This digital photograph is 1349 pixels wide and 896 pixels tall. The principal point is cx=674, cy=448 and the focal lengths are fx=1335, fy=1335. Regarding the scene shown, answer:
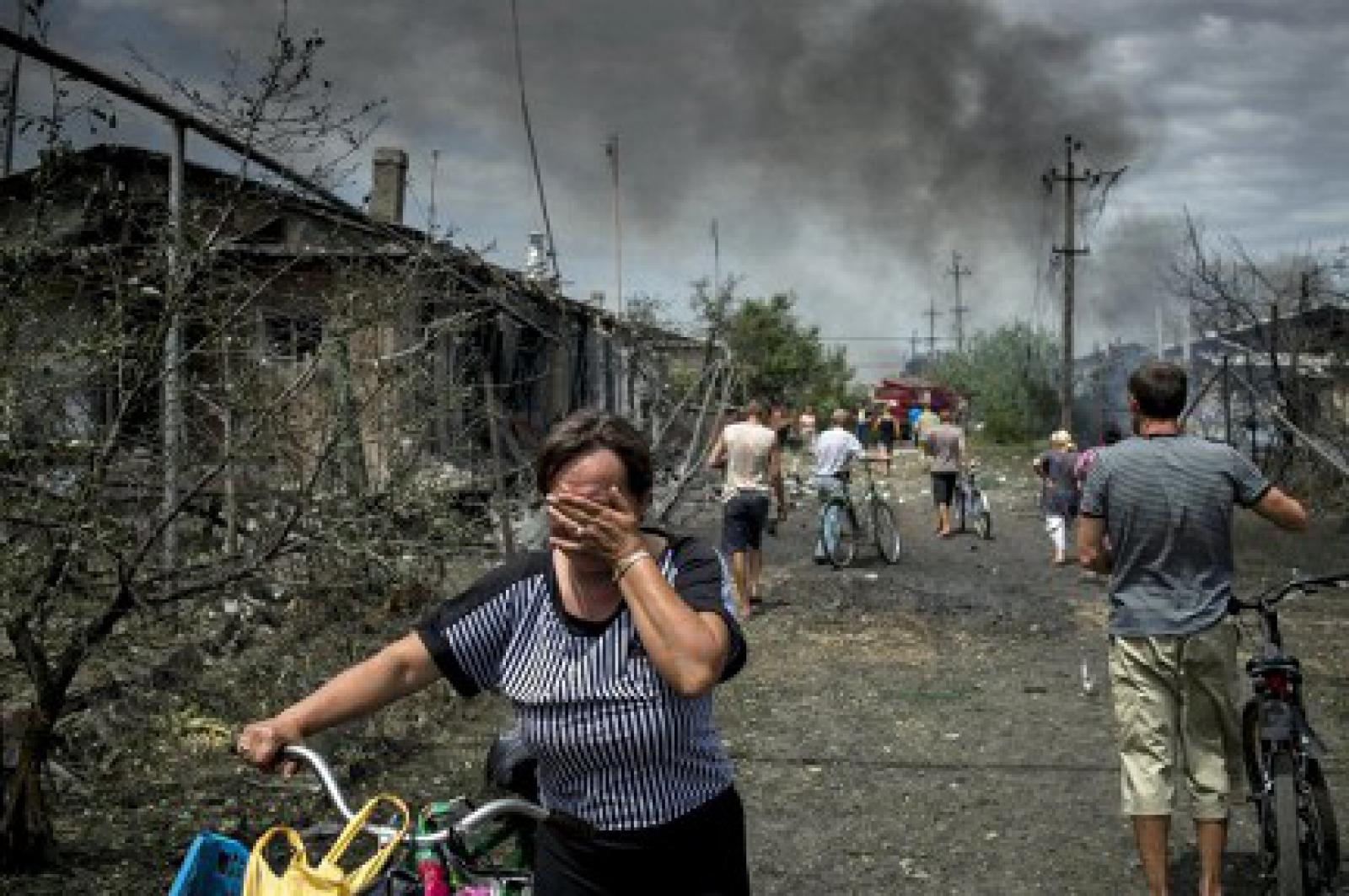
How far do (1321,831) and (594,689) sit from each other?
9.69ft

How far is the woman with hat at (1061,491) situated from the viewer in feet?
46.1

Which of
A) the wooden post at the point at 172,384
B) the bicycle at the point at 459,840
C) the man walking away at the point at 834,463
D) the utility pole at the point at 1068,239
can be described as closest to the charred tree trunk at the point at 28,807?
the wooden post at the point at 172,384

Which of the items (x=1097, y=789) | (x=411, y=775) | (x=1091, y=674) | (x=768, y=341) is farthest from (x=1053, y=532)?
(x=768, y=341)

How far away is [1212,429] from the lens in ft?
75.4

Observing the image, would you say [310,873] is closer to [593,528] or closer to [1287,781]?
[593,528]

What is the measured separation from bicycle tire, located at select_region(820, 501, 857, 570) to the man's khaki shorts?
31.1 feet

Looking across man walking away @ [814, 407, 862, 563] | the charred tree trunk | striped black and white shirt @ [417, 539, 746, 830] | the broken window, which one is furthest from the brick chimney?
striped black and white shirt @ [417, 539, 746, 830]

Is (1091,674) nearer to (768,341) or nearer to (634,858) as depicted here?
(634,858)

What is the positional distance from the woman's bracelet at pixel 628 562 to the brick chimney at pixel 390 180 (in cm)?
1580

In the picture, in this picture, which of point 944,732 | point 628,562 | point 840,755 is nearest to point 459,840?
point 628,562

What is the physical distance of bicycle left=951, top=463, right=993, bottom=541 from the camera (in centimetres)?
1748

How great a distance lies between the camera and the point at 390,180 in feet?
60.6

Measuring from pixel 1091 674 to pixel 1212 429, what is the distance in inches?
609

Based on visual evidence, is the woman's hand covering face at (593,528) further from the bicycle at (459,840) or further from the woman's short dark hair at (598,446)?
the bicycle at (459,840)
